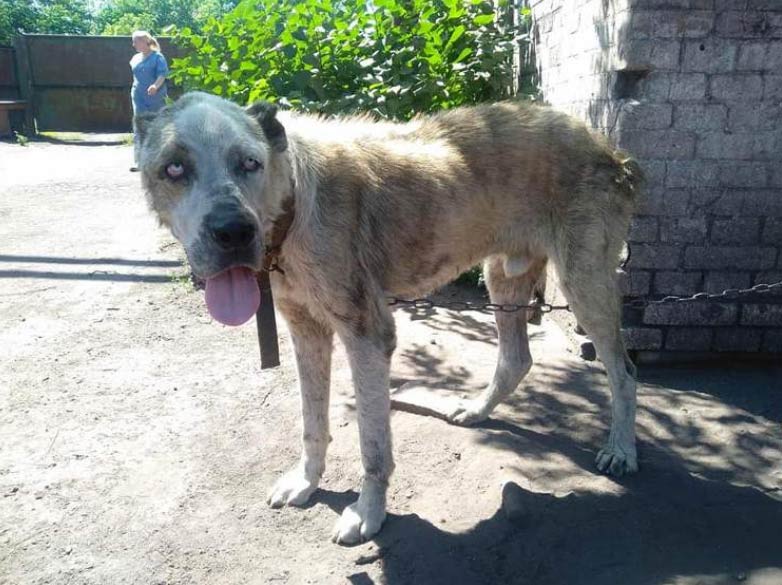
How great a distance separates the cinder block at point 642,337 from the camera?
504cm

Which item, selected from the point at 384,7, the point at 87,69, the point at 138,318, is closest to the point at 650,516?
the point at 138,318

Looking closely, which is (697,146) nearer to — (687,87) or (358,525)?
(687,87)

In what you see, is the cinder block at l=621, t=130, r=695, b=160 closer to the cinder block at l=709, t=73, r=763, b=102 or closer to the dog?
the cinder block at l=709, t=73, r=763, b=102

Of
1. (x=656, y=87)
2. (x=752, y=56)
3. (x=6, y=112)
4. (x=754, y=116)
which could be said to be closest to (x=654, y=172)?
(x=656, y=87)

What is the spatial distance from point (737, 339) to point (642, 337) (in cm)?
71

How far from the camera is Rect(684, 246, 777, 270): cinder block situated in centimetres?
486

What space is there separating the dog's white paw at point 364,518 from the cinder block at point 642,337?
2576 millimetres

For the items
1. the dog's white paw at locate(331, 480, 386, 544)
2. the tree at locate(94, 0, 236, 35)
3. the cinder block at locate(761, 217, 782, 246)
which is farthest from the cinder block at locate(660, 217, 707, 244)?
the tree at locate(94, 0, 236, 35)

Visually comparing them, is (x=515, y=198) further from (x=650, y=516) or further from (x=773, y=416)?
(x=773, y=416)

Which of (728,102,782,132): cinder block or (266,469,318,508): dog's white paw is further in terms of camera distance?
(728,102,782,132): cinder block

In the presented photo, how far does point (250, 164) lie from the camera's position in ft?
9.13

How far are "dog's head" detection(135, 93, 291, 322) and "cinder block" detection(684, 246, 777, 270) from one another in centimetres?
331

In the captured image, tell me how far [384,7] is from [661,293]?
3906mm

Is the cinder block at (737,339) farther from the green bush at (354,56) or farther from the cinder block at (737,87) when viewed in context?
the green bush at (354,56)
